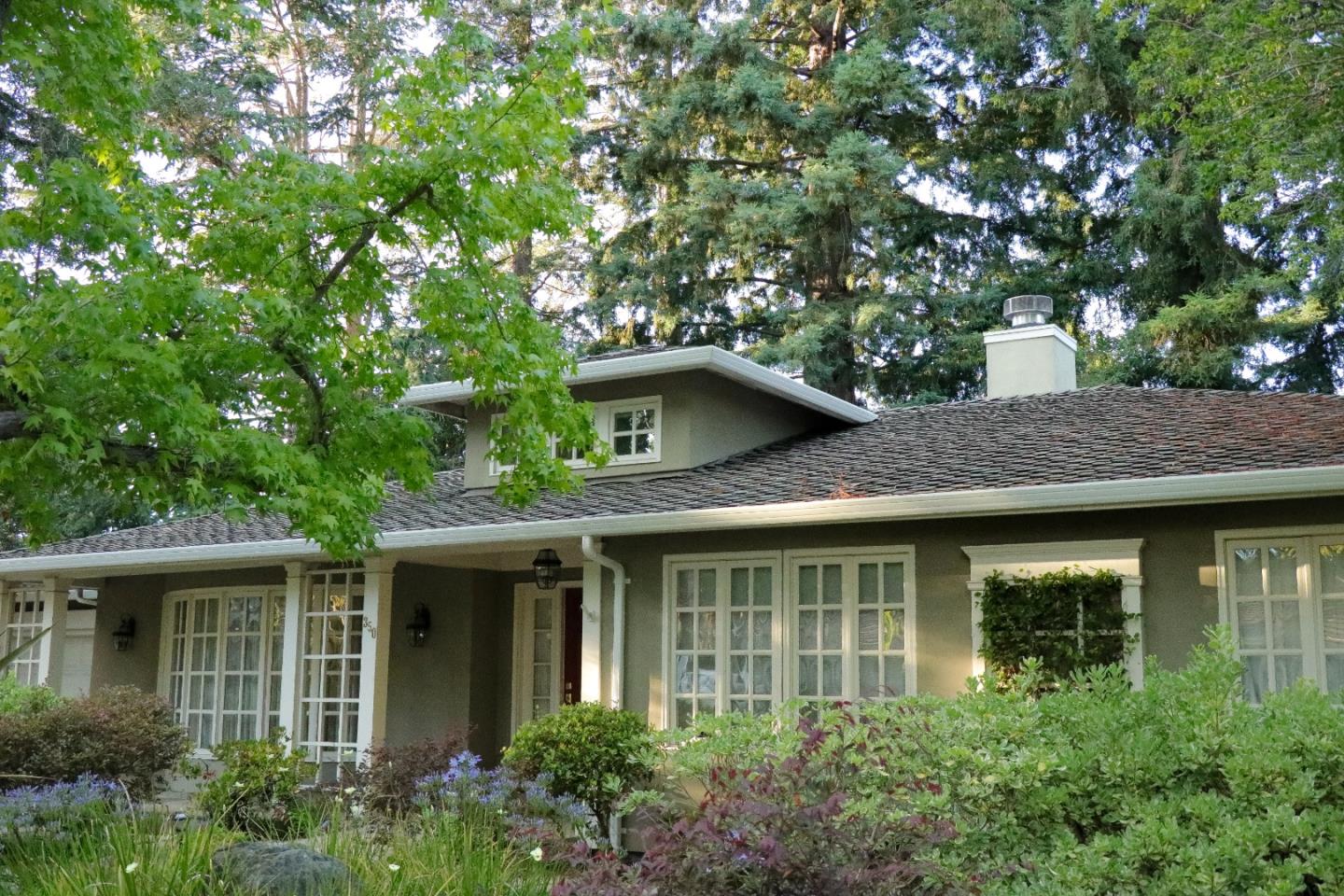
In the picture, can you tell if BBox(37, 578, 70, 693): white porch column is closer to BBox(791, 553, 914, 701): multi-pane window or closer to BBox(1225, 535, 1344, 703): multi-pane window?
BBox(791, 553, 914, 701): multi-pane window

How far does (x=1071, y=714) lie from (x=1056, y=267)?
1975 centimetres

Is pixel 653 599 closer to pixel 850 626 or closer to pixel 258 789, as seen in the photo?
pixel 850 626

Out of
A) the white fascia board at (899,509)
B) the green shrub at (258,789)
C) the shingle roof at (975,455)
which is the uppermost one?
the shingle roof at (975,455)

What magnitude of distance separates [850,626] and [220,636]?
7.75m

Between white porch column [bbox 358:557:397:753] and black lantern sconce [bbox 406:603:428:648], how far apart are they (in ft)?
2.36

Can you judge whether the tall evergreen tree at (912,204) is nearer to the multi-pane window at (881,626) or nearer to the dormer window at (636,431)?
the dormer window at (636,431)

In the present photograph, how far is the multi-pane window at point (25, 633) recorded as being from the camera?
50.0 ft

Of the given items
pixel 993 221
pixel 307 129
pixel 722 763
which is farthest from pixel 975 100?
pixel 722 763

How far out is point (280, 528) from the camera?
546 inches

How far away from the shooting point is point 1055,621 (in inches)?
349

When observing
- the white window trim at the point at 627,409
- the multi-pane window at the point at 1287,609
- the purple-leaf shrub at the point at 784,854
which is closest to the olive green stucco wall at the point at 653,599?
the multi-pane window at the point at 1287,609

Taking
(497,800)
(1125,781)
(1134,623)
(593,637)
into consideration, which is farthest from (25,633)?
(1125,781)

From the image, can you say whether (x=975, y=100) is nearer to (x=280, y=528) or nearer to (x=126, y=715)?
(x=280, y=528)

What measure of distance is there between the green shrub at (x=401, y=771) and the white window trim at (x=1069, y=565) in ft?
13.2
